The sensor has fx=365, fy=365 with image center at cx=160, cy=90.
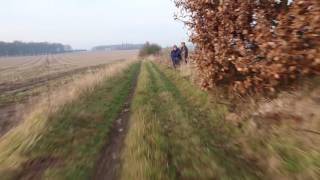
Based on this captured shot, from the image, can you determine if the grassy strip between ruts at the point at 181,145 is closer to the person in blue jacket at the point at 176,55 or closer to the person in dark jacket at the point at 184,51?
the person in dark jacket at the point at 184,51

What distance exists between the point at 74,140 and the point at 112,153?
61.3 inches

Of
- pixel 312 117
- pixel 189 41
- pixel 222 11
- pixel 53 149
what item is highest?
pixel 222 11

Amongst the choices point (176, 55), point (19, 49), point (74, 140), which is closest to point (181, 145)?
point (74, 140)

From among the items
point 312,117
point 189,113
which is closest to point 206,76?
point 189,113

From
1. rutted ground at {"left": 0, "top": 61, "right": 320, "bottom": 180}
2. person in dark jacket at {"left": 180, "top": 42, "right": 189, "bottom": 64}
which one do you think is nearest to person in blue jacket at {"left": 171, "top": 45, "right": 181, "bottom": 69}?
person in dark jacket at {"left": 180, "top": 42, "right": 189, "bottom": 64}

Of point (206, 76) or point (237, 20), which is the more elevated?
point (237, 20)

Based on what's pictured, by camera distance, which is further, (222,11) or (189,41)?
(189,41)

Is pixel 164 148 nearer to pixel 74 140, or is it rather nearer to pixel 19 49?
pixel 74 140

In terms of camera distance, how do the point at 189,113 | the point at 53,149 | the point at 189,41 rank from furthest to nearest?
1. the point at 189,41
2. the point at 189,113
3. the point at 53,149

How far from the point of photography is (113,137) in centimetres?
896

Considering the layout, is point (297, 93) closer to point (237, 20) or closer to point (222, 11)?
point (237, 20)

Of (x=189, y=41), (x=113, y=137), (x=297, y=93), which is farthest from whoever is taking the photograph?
(x=189, y=41)

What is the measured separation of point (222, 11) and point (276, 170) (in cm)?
507

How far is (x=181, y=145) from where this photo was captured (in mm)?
7578
